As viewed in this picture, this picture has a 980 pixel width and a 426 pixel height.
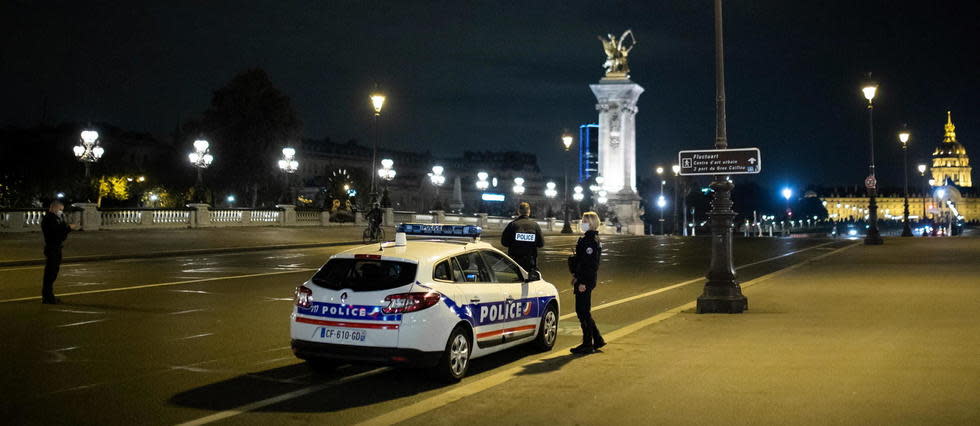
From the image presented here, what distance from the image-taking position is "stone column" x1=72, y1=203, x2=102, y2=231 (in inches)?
1724

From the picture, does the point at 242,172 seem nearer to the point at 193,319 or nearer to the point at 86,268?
the point at 86,268

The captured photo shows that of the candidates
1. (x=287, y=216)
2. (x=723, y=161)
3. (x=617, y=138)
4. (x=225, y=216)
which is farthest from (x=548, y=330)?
(x=617, y=138)

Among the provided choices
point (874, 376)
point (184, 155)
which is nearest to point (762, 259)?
point (874, 376)

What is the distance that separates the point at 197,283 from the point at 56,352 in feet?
32.3

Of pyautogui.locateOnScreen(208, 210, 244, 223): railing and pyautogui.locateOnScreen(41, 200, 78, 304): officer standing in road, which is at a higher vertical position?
pyautogui.locateOnScreen(208, 210, 244, 223): railing

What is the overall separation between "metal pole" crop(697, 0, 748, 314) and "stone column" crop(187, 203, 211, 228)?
3933 centimetres

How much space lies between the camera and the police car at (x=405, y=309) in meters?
9.04

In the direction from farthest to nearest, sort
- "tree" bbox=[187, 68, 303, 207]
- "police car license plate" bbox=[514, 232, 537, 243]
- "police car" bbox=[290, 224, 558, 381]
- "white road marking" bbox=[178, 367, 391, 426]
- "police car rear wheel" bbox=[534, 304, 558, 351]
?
"tree" bbox=[187, 68, 303, 207]
"police car license plate" bbox=[514, 232, 537, 243]
"police car rear wheel" bbox=[534, 304, 558, 351]
"police car" bbox=[290, 224, 558, 381]
"white road marking" bbox=[178, 367, 391, 426]

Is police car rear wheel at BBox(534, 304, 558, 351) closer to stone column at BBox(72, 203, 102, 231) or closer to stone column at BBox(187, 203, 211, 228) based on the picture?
stone column at BBox(72, 203, 102, 231)

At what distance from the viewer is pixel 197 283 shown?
20859 mm

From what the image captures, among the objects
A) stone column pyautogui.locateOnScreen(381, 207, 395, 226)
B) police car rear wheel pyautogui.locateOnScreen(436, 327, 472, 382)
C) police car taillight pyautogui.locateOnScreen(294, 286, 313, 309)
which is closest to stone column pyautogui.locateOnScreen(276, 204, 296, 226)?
stone column pyautogui.locateOnScreen(381, 207, 395, 226)

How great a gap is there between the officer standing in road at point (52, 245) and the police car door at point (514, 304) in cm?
913

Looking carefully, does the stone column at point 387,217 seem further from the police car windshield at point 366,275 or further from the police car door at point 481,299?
the police car windshield at point 366,275

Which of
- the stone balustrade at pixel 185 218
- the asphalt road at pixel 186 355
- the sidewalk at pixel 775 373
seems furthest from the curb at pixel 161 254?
the sidewalk at pixel 775 373
